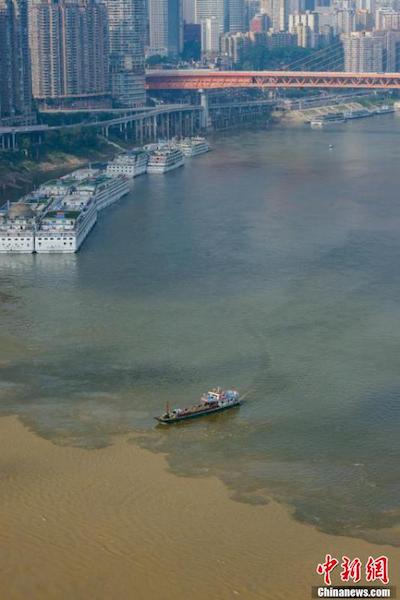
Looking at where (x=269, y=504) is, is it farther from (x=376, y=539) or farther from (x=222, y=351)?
(x=222, y=351)

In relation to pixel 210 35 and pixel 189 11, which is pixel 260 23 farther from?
pixel 210 35

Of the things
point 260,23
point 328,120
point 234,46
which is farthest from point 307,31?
point 328,120

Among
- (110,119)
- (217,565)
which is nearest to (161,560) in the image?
(217,565)

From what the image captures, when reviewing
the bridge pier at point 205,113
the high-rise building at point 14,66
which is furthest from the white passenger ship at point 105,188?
the bridge pier at point 205,113

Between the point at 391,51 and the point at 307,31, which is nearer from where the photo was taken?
the point at 391,51

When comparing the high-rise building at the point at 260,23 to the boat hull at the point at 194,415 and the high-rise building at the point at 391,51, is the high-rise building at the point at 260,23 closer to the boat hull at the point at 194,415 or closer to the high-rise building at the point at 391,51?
the high-rise building at the point at 391,51

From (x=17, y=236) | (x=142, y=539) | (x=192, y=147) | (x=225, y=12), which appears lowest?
(x=142, y=539)
